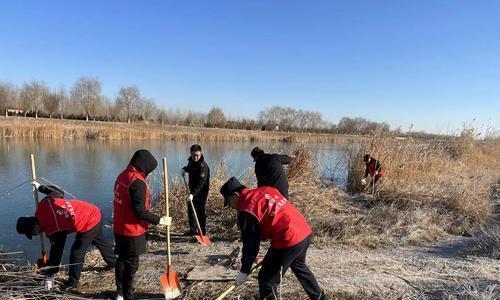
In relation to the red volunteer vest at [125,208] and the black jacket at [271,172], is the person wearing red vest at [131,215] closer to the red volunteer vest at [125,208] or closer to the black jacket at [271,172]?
the red volunteer vest at [125,208]

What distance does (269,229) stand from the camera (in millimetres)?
3018

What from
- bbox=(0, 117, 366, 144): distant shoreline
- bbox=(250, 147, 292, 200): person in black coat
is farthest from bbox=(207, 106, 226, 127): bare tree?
bbox=(250, 147, 292, 200): person in black coat

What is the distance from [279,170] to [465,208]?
4.74 meters

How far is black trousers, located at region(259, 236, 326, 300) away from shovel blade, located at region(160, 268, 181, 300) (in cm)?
101

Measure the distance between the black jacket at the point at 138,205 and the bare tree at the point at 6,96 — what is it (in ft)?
134

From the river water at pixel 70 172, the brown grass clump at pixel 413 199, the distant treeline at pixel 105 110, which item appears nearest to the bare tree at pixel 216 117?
the distant treeline at pixel 105 110

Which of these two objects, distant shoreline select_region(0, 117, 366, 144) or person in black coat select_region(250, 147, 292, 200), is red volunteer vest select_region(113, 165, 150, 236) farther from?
distant shoreline select_region(0, 117, 366, 144)

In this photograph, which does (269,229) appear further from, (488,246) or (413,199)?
(413,199)

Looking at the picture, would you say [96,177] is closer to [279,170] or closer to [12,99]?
[279,170]

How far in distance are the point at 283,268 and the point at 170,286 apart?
4.43ft

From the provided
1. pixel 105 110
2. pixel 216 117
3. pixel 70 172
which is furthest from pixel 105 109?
pixel 70 172

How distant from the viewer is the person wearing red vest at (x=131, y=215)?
346 cm

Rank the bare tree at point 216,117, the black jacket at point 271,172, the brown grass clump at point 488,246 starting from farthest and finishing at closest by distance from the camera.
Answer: the bare tree at point 216,117 → the brown grass clump at point 488,246 → the black jacket at point 271,172

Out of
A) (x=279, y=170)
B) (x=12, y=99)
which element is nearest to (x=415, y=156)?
(x=279, y=170)
